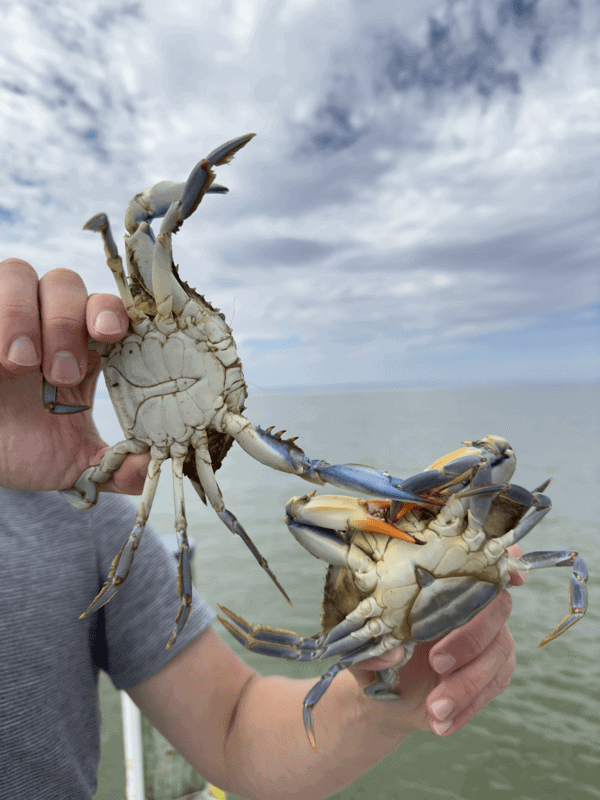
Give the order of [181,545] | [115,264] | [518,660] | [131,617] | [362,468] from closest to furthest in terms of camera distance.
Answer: [362,468] < [115,264] < [181,545] < [131,617] < [518,660]

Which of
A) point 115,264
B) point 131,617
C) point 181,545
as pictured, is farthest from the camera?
point 131,617

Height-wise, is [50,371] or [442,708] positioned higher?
[50,371]

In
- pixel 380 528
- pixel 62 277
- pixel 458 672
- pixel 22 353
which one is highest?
pixel 62 277

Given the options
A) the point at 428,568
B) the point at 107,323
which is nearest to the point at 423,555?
the point at 428,568

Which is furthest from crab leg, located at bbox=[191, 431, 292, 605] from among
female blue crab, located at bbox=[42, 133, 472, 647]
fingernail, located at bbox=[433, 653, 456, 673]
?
fingernail, located at bbox=[433, 653, 456, 673]

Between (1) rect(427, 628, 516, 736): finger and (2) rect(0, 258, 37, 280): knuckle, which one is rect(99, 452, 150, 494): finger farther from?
(1) rect(427, 628, 516, 736): finger

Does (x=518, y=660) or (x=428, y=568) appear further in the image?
(x=518, y=660)

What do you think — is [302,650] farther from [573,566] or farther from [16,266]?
[16,266]

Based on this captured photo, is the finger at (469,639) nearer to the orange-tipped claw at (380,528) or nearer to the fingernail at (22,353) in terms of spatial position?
the orange-tipped claw at (380,528)
